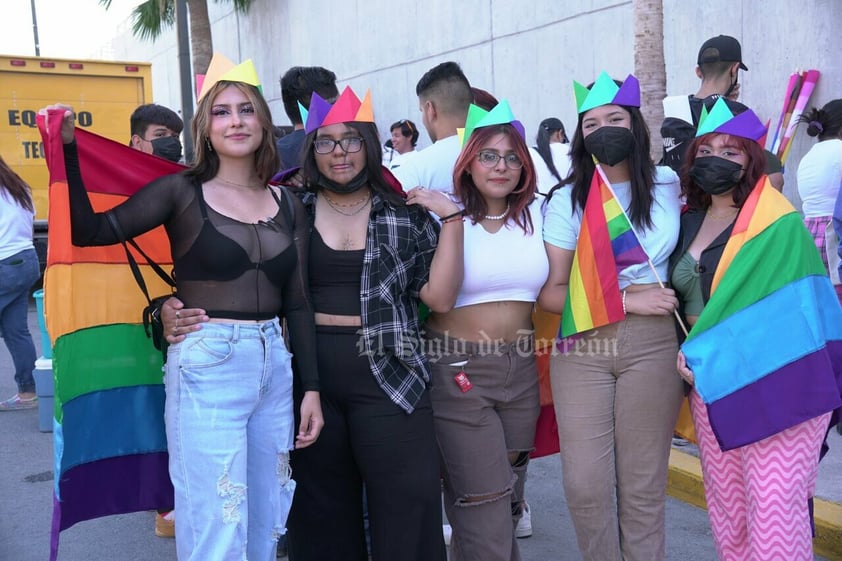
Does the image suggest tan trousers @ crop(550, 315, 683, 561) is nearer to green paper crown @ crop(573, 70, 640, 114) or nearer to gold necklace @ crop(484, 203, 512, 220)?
gold necklace @ crop(484, 203, 512, 220)

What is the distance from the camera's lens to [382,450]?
3.29m

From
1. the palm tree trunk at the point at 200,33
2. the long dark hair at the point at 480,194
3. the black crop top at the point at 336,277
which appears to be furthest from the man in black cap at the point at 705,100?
the palm tree trunk at the point at 200,33

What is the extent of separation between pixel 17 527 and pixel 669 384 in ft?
12.3

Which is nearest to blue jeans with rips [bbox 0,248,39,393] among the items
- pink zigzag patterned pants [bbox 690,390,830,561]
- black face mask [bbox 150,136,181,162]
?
black face mask [bbox 150,136,181,162]

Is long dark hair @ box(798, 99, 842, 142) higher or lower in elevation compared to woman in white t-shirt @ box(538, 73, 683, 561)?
higher

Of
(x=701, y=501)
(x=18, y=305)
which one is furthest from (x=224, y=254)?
(x=18, y=305)

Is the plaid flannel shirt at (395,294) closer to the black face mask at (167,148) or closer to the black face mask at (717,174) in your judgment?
the black face mask at (717,174)

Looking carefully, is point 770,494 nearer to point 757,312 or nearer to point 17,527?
point 757,312

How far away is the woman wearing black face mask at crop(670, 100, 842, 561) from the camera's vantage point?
3197mm

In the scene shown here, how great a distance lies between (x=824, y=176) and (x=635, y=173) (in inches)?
141

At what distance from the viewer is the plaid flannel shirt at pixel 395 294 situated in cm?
329

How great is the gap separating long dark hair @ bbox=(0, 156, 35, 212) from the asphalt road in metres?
2.10

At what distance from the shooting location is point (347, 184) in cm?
340

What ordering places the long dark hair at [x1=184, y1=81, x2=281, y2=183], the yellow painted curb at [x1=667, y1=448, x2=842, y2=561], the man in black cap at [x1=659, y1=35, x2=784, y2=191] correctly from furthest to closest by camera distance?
the man in black cap at [x1=659, y1=35, x2=784, y2=191]
the yellow painted curb at [x1=667, y1=448, x2=842, y2=561]
the long dark hair at [x1=184, y1=81, x2=281, y2=183]
